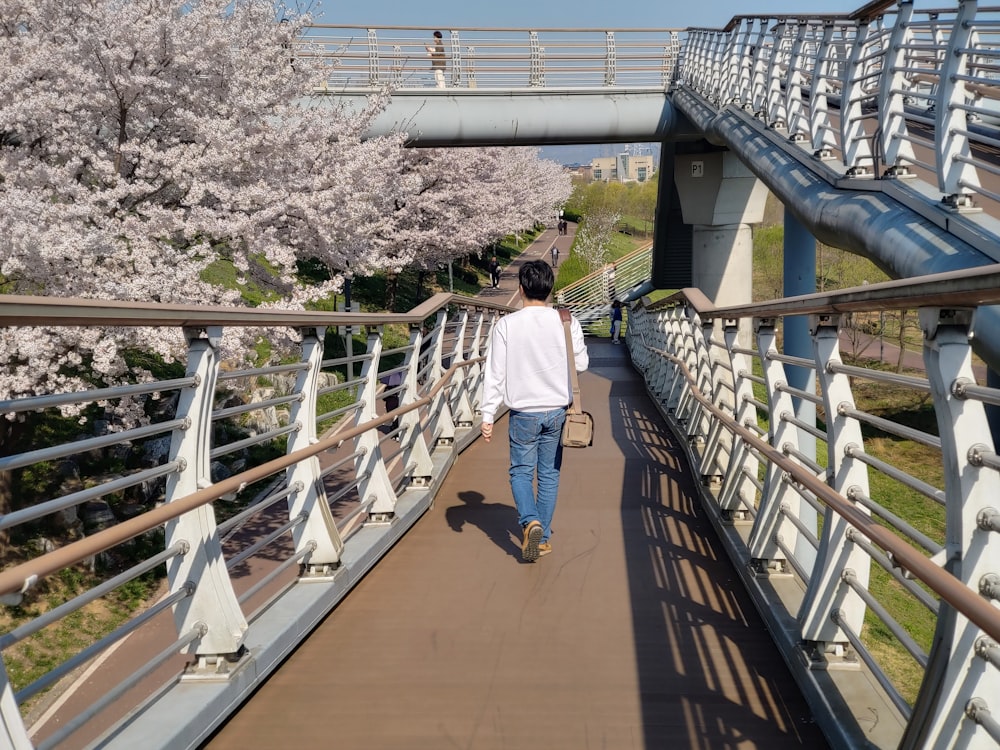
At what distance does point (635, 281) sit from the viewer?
4503 centimetres

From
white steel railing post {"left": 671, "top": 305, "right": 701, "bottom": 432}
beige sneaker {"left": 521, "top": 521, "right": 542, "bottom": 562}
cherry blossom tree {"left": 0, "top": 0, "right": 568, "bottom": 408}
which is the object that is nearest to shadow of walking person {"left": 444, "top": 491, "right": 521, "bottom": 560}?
beige sneaker {"left": 521, "top": 521, "right": 542, "bottom": 562}

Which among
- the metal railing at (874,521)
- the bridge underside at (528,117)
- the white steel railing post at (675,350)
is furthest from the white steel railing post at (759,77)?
the metal railing at (874,521)

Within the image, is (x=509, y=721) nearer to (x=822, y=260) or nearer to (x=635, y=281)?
(x=822, y=260)

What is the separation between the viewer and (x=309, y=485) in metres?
4.27

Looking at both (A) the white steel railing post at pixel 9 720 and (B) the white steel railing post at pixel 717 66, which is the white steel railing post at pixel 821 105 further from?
(A) the white steel railing post at pixel 9 720

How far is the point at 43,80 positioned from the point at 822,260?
Result: 29108 mm

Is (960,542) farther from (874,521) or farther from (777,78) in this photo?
(777,78)

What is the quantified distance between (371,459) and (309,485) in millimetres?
1106

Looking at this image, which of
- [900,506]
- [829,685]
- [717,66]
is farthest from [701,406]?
[900,506]

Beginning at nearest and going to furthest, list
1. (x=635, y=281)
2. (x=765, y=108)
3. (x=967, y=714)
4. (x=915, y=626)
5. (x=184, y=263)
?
(x=967, y=714), (x=184, y=263), (x=765, y=108), (x=915, y=626), (x=635, y=281)

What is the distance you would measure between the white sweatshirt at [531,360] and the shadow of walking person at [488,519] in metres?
0.93

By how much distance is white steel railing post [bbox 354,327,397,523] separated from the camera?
5.32 metres

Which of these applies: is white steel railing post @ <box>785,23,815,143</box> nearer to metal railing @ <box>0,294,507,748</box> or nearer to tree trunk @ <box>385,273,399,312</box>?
metal railing @ <box>0,294,507,748</box>

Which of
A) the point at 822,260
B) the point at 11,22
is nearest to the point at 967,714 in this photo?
the point at 11,22
